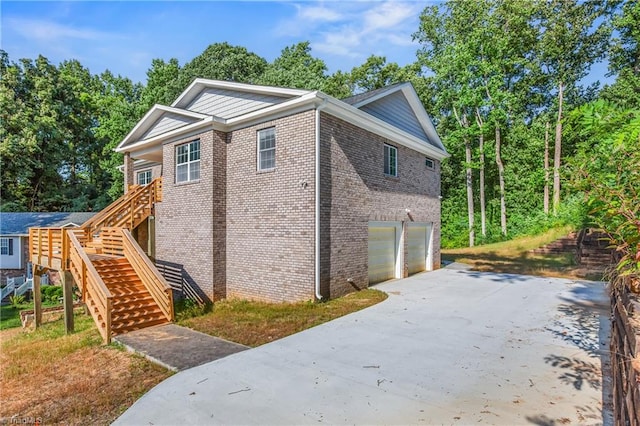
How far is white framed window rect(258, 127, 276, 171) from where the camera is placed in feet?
32.5

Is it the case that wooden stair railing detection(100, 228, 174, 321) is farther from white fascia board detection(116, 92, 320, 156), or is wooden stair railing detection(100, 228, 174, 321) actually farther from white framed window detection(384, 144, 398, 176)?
white framed window detection(384, 144, 398, 176)

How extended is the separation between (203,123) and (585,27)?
28767 millimetres

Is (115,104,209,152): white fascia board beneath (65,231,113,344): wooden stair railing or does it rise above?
above

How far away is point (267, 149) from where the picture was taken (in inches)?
395

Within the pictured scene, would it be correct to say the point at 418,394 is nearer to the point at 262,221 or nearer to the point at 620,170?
the point at 620,170

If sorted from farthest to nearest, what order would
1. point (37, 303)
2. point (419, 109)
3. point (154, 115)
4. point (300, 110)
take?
point (419, 109) < point (154, 115) < point (37, 303) < point (300, 110)

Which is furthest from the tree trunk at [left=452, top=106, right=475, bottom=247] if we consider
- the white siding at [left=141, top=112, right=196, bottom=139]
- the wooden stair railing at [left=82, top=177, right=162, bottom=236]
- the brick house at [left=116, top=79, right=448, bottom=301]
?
the wooden stair railing at [left=82, top=177, right=162, bottom=236]

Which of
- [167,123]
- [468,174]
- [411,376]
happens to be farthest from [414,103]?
[468,174]

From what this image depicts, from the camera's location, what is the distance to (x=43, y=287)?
21312 millimetres

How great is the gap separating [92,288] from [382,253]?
337 inches

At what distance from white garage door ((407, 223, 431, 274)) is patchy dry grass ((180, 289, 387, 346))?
427 cm

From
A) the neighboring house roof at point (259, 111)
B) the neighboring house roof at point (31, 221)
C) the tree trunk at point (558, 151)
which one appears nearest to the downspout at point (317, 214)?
the neighboring house roof at point (259, 111)

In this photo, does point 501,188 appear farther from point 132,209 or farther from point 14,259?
point 14,259

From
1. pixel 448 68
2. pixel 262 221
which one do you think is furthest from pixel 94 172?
pixel 448 68
